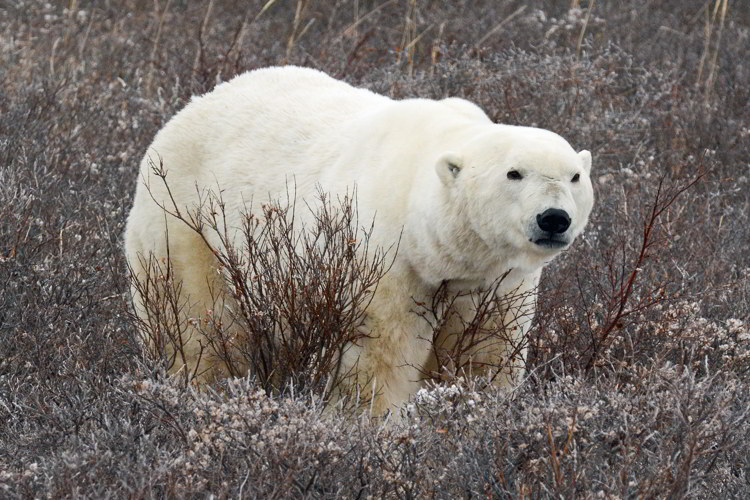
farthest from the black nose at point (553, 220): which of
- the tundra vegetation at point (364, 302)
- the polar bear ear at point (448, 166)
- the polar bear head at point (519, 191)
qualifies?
the tundra vegetation at point (364, 302)

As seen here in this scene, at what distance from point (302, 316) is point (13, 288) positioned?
1386 mm

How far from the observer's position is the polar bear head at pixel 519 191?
11.2ft

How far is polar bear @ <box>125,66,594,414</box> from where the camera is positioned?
11.5 ft

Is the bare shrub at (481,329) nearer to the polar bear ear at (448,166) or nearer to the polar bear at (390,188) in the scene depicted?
the polar bear at (390,188)

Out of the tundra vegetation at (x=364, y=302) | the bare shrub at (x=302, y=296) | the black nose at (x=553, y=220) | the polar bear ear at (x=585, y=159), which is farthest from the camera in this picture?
the polar bear ear at (x=585, y=159)

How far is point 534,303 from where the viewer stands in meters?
3.95

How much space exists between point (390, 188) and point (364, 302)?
374 millimetres

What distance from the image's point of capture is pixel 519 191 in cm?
346

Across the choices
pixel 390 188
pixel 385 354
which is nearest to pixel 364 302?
pixel 385 354

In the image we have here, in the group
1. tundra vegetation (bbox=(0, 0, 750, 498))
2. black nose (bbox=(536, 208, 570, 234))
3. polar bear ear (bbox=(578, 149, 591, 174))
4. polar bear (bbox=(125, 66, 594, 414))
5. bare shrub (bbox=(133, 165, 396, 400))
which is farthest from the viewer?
polar bear ear (bbox=(578, 149, 591, 174))

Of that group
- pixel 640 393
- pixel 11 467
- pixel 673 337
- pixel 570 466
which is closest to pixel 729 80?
pixel 673 337

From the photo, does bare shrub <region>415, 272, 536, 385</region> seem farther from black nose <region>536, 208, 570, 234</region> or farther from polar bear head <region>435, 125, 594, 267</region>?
black nose <region>536, 208, 570, 234</region>

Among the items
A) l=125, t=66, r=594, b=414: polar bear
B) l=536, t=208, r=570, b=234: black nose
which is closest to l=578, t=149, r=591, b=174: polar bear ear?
l=125, t=66, r=594, b=414: polar bear

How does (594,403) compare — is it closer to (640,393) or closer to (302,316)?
(640,393)
